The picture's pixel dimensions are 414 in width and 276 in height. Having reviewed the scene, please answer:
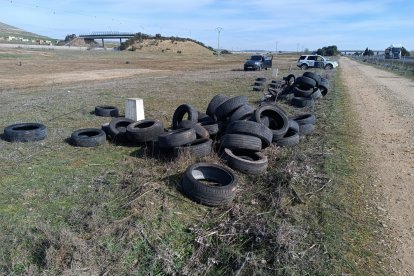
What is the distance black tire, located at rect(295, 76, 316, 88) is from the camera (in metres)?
16.0

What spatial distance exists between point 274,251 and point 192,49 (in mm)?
95125

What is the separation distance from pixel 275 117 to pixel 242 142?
2318 millimetres

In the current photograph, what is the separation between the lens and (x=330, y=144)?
345 inches

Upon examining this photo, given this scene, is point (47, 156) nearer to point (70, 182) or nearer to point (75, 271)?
point (70, 182)

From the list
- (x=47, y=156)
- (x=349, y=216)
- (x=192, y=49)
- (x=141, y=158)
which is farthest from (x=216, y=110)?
(x=192, y=49)

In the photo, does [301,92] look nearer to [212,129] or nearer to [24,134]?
[212,129]

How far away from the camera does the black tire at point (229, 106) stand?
888cm

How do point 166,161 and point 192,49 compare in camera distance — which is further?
point 192,49

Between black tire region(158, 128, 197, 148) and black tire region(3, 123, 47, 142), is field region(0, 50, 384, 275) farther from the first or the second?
black tire region(158, 128, 197, 148)

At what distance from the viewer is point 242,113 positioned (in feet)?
28.4

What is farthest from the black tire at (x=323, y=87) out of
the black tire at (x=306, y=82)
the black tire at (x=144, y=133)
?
the black tire at (x=144, y=133)

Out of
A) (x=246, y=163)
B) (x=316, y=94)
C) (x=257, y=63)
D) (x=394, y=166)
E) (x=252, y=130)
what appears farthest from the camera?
(x=257, y=63)

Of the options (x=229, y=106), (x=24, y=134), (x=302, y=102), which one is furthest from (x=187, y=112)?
(x=302, y=102)

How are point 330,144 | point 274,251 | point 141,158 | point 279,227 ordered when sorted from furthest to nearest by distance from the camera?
point 330,144 → point 141,158 → point 279,227 → point 274,251
